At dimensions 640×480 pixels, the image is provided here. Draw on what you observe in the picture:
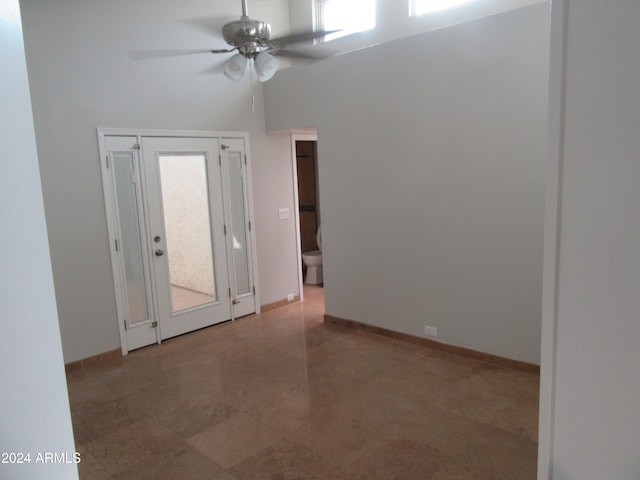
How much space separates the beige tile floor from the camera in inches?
106

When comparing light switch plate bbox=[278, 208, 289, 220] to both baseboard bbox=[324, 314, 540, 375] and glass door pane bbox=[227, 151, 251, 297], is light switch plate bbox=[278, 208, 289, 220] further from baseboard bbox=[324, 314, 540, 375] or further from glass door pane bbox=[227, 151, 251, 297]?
baseboard bbox=[324, 314, 540, 375]

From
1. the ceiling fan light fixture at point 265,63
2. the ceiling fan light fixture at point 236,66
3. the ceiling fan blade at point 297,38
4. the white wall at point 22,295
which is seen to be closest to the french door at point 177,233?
the ceiling fan light fixture at point 236,66

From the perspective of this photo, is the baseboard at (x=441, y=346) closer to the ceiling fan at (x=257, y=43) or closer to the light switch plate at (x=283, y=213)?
the light switch plate at (x=283, y=213)

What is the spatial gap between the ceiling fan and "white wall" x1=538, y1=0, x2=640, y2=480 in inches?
73.1

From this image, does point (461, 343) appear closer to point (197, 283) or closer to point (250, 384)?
point (250, 384)

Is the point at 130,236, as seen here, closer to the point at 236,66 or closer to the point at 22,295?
the point at 236,66

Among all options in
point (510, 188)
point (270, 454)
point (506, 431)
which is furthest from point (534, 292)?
point (270, 454)

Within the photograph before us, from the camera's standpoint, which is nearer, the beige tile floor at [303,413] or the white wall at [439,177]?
the beige tile floor at [303,413]

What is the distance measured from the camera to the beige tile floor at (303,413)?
2693 mm

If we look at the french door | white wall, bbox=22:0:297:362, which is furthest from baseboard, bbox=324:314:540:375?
white wall, bbox=22:0:297:362

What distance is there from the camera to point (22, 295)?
2.19 ft

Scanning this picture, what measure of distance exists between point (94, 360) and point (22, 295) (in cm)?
415

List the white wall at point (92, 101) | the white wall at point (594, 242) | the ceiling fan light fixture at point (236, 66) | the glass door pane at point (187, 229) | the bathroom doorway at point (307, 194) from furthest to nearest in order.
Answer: the bathroom doorway at point (307, 194)
the glass door pane at point (187, 229)
the white wall at point (92, 101)
the ceiling fan light fixture at point (236, 66)
the white wall at point (594, 242)

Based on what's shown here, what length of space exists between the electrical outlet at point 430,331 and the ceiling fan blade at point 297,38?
2.80 meters
